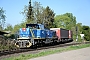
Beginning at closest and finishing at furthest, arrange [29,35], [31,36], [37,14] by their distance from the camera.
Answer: [29,35] < [31,36] < [37,14]

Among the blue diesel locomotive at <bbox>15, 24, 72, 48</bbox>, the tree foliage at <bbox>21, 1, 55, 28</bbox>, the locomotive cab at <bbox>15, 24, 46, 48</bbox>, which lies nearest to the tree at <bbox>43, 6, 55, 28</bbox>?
the tree foliage at <bbox>21, 1, 55, 28</bbox>

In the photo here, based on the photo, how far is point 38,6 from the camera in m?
61.8

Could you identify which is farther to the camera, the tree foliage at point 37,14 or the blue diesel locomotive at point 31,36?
the tree foliage at point 37,14

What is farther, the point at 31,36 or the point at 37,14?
the point at 37,14

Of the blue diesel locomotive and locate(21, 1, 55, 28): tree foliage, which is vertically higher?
locate(21, 1, 55, 28): tree foliage

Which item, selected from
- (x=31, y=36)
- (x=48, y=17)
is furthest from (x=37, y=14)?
(x=31, y=36)

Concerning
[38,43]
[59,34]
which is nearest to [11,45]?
[38,43]

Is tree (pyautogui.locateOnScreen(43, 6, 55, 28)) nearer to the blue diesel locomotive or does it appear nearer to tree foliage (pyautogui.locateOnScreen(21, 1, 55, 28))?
tree foliage (pyautogui.locateOnScreen(21, 1, 55, 28))

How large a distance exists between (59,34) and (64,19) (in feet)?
228

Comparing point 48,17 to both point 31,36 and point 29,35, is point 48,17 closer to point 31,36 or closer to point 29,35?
point 31,36

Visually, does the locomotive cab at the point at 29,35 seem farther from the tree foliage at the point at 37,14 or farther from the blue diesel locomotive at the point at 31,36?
the tree foliage at the point at 37,14

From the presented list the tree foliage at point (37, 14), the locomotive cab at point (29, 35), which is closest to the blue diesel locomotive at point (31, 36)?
the locomotive cab at point (29, 35)

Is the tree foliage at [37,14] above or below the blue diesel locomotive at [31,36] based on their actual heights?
above

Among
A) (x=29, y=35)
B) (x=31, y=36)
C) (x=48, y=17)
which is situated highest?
(x=48, y=17)
